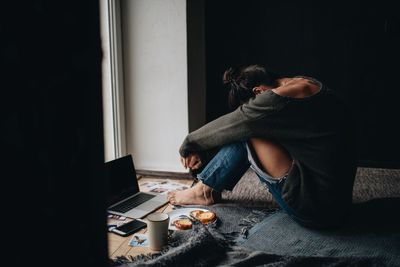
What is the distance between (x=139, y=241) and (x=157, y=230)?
0.17 meters

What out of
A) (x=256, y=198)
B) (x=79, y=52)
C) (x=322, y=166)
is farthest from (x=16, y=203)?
(x=256, y=198)

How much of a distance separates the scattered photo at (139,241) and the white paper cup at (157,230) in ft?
0.24

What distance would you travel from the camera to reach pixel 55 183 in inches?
16.8

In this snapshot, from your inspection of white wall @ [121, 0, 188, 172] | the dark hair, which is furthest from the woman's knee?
white wall @ [121, 0, 188, 172]

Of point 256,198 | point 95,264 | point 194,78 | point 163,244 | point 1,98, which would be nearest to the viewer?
point 1,98

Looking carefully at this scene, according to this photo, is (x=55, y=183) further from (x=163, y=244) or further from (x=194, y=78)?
(x=194, y=78)

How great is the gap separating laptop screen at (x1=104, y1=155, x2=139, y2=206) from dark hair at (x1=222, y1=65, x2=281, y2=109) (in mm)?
→ 753

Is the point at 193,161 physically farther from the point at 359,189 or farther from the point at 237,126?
the point at 359,189

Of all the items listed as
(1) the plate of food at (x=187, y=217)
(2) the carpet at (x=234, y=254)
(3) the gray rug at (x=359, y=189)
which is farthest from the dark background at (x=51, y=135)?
(3) the gray rug at (x=359, y=189)

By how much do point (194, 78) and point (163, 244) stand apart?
147 cm

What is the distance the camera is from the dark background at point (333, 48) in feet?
8.91

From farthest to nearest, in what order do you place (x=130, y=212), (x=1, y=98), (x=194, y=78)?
(x=194, y=78), (x=130, y=212), (x=1, y=98)

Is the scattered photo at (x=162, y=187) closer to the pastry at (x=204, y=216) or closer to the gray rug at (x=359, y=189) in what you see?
the gray rug at (x=359, y=189)

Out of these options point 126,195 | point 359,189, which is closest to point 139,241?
Answer: point 126,195
